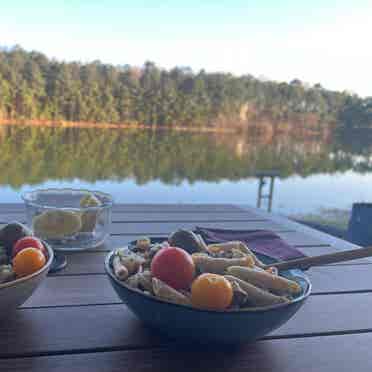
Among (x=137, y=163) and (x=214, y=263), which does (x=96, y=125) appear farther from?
(x=214, y=263)

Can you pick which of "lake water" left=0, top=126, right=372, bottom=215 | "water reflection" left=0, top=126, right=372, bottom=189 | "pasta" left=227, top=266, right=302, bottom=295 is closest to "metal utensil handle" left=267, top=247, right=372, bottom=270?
"pasta" left=227, top=266, right=302, bottom=295

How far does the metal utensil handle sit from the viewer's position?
1.89ft

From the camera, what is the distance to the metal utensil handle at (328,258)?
57 centimetres

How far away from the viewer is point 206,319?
0.50m

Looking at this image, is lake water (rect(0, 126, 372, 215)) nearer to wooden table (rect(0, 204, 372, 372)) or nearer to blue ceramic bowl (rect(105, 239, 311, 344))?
wooden table (rect(0, 204, 372, 372))

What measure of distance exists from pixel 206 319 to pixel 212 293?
0.03 m

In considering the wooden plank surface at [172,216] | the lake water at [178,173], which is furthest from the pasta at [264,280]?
the lake water at [178,173]

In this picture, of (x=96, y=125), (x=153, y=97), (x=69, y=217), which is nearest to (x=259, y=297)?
(x=69, y=217)

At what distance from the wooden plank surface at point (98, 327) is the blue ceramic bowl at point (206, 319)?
0.05m

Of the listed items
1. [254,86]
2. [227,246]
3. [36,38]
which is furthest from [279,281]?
[254,86]

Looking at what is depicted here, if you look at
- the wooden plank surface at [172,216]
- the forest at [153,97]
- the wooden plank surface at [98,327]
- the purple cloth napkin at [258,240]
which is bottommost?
the wooden plank surface at [98,327]

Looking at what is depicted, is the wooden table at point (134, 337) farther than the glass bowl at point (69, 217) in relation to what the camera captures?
No

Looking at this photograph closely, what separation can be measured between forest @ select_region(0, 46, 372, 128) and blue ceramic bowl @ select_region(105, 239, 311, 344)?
730 inches

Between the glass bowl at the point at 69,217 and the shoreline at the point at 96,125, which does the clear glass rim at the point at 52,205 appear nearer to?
the glass bowl at the point at 69,217
